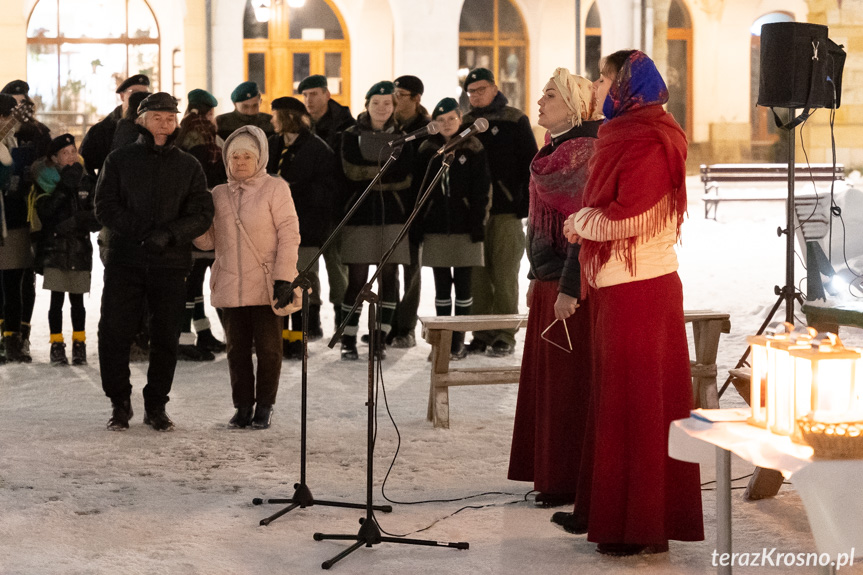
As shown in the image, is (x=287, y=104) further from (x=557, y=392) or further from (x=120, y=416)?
(x=557, y=392)

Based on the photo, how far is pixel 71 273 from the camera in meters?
8.14

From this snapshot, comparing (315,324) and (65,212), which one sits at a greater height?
(65,212)

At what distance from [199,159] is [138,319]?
2098 millimetres

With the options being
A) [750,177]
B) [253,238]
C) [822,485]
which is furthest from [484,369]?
[750,177]

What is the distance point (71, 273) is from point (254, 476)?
3.22 m

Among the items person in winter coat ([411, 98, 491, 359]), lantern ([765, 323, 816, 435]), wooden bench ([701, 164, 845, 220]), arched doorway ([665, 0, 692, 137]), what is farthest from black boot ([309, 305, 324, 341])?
arched doorway ([665, 0, 692, 137])

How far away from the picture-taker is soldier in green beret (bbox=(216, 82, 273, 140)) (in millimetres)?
8852

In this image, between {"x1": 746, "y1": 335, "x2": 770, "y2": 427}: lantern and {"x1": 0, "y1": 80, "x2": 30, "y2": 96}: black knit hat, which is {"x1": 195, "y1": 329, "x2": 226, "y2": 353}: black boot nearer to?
{"x1": 0, "y1": 80, "x2": 30, "y2": 96}: black knit hat

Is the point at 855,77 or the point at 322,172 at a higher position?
the point at 855,77

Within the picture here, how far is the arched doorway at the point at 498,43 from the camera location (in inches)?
920

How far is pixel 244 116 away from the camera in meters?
8.88

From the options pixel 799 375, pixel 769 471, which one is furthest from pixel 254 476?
pixel 799 375

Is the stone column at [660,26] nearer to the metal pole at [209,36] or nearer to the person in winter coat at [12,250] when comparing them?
the metal pole at [209,36]

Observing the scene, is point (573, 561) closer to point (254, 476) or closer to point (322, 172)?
point (254, 476)
